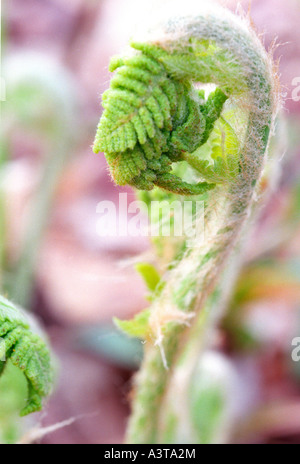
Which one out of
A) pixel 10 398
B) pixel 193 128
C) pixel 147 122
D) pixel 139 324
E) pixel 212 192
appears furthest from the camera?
pixel 10 398

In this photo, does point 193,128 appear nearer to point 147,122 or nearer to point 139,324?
point 147,122

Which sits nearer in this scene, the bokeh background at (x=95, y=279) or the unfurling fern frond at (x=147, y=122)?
the unfurling fern frond at (x=147, y=122)

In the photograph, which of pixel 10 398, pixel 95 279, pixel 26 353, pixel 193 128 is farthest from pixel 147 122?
pixel 95 279

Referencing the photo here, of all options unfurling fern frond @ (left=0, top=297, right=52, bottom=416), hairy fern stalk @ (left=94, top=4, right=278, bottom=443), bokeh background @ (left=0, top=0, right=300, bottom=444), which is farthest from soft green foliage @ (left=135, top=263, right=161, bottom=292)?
bokeh background @ (left=0, top=0, right=300, bottom=444)

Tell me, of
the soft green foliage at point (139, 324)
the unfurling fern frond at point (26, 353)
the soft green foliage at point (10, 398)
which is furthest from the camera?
the soft green foliage at point (10, 398)

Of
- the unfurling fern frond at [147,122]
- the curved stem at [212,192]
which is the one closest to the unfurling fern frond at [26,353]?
the curved stem at [212,192]

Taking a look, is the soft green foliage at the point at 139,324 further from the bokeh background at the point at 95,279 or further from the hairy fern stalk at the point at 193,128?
the bokeh background at the point at 95,279

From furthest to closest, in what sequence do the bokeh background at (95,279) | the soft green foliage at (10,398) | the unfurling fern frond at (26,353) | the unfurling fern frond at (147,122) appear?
the bokeh background at (95,279)
the soft green foliage at (10,398)
the unfurling fern frond at (26,353)
the unfurling fern frond at (147,122)
